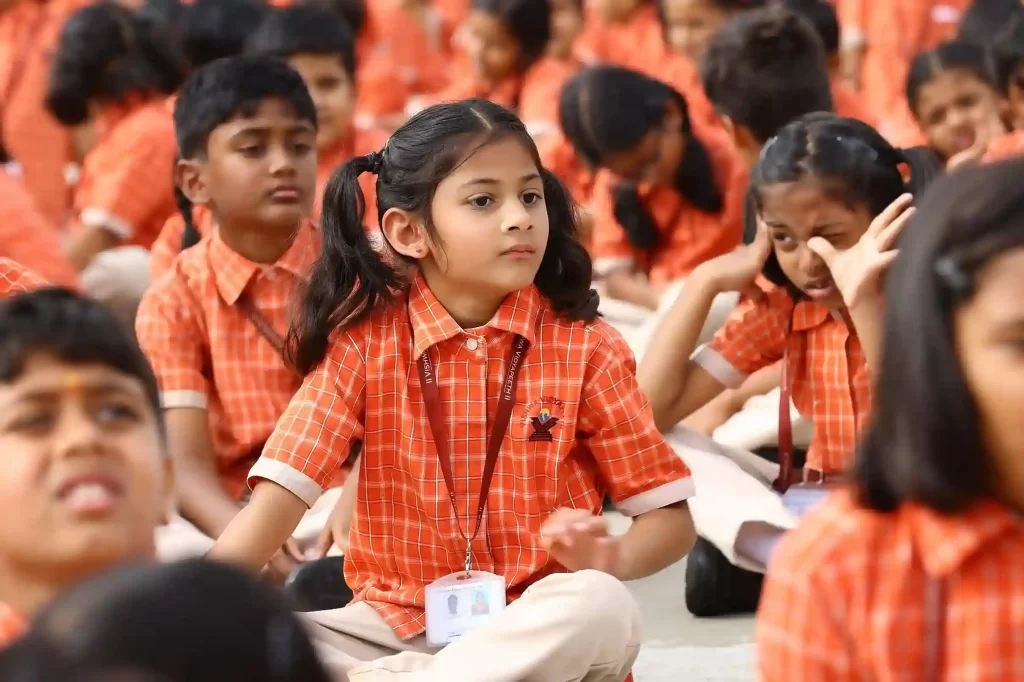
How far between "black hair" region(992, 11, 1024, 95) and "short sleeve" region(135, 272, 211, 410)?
1755 mm

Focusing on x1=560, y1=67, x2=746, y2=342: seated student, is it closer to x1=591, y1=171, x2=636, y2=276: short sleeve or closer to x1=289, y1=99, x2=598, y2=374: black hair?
x1=591, y1=171, x2=636, y2=276: short sleeve

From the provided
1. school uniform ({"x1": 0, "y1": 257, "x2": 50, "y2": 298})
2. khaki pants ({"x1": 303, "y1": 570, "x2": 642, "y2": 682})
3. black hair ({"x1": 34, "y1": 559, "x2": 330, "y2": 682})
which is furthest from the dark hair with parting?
black hair ({"x1": 34, "y1": 559, "x2": 330, "y2": 682})

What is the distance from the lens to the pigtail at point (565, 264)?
205cm

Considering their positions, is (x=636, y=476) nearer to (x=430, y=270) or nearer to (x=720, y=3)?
(x=430, y=270)

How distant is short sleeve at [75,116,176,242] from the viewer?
4152 mm

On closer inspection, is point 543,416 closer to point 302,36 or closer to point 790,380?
point 790,380

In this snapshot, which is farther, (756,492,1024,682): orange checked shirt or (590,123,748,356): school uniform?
(590,123,748,356): school uniform

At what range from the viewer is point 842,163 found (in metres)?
2.38

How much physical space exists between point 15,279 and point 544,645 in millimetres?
954

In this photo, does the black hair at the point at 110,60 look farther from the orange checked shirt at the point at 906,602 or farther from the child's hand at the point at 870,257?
the orange checked shirt at the point at 906,602

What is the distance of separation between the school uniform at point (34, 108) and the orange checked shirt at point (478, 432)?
350 cm

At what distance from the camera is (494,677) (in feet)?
5.87

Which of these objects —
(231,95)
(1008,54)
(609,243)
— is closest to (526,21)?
(609,243)


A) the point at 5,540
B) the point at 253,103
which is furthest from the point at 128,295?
the point at 5,540
